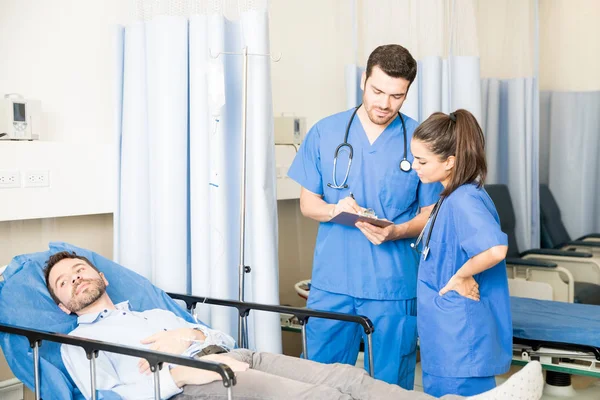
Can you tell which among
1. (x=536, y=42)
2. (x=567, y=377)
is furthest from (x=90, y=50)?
(x=536, y=42)

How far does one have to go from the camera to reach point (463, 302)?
6.30 ft

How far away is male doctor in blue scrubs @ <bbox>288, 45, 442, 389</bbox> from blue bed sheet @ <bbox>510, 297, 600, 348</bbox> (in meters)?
0.71

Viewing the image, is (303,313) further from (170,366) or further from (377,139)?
(377,139)

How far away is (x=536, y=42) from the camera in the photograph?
4.45 meters

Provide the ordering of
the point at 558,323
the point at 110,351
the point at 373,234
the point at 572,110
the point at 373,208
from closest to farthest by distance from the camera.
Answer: the point at 110,351, the point at 373,234, the point at 373,208, the point at 558,323, the point at 572,110

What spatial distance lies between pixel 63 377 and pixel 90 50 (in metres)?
1.37

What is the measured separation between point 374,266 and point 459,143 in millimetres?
559

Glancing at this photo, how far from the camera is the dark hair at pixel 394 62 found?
2.17 m

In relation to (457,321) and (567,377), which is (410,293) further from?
(567,377)

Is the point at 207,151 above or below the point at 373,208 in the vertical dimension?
above

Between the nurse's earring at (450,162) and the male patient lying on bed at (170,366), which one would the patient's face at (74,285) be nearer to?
the male patient lying on bed at (170,366)

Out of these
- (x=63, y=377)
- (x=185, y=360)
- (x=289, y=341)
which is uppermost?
(x=185, y=360)

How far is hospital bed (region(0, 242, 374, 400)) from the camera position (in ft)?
6.14

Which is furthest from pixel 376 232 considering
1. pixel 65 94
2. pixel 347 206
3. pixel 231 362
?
pixel 65 94
